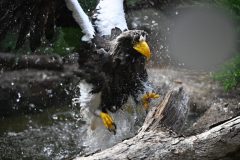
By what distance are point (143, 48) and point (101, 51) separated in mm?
402

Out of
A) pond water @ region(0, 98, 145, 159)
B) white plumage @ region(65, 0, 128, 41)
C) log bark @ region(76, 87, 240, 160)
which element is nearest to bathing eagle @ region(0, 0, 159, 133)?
pond water @ region(0, 98, 145, 159)

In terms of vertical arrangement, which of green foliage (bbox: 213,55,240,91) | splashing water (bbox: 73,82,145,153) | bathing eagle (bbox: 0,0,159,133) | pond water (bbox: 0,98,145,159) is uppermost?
bathing eagle (bbox: 0,0,159,133)

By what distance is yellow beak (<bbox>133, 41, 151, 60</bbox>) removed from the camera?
10.8ft

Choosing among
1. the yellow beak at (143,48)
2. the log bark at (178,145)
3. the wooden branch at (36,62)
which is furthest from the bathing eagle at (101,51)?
the wooden branch at (36,62)

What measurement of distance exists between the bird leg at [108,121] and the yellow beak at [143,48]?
59cm

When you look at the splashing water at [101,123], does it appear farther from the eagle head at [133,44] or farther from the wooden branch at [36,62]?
the wooden branch at [36,62]

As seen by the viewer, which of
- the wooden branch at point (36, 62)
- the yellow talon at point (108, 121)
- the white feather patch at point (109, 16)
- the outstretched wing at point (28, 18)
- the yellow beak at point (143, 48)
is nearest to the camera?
the yellow beak at point (143, 48)

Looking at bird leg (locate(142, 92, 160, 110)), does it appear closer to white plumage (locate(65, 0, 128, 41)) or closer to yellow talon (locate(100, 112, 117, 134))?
yellow talon (locate(100, 112, 117, 134))

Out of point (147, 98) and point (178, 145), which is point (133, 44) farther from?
point (178, 145)

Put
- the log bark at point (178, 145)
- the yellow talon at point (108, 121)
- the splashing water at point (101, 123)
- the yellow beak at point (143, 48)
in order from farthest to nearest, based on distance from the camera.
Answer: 1. the splashing water at point (101, 123)
2. the yellow talon at point (108, 121)
3. the yellow beak at point (143, 48)
4. the log bark at point (178, 145)

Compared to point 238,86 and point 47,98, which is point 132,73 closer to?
point 238,86

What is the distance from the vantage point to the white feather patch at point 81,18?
3.47 meters

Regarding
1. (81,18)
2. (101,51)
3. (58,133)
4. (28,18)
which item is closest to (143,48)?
(101,51)

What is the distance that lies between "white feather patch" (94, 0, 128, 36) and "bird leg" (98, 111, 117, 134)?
77 cm
